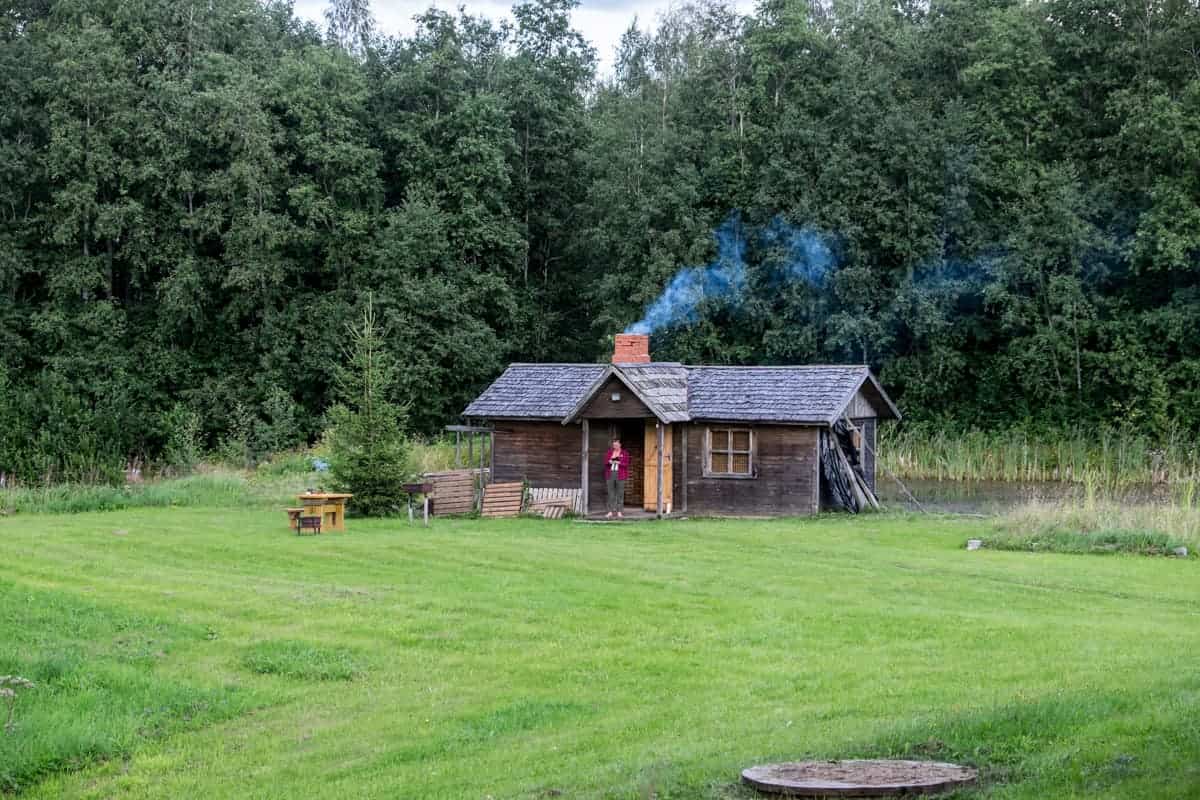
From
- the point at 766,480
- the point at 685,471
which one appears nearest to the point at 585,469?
the point at 685,471

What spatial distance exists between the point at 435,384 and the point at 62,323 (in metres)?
12.7

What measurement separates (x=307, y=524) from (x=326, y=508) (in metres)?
0.45

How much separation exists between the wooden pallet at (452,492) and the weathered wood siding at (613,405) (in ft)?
9.51

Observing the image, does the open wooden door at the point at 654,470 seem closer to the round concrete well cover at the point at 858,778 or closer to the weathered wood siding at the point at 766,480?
the weathered wood siding at the point at 766,480

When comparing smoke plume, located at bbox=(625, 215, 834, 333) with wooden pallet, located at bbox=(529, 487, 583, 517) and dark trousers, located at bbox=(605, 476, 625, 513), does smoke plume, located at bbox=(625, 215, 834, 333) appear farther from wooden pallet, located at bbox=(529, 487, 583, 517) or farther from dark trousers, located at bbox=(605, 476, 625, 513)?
dark trousers, located at bbox=(605, 476, 625, 513)

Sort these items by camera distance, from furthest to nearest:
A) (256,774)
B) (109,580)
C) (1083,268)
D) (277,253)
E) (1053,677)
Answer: (277,253) < (1083,268) < (109,580) < (1053,677) < (256,774)

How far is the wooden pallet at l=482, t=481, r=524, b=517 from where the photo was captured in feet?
96.7

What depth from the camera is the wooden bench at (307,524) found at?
81.3ft

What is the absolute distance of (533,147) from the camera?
5197cm

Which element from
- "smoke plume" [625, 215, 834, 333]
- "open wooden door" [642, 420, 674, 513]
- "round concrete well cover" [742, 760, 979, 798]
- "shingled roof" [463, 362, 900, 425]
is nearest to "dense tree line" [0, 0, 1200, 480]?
"smoke plume" [625, 215, 834, 333]

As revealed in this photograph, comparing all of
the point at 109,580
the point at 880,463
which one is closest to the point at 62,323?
the point at 880,463

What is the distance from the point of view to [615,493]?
96.1ft

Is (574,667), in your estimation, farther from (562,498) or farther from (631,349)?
(631,349)

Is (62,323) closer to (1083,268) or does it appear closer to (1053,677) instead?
(1083,268)
